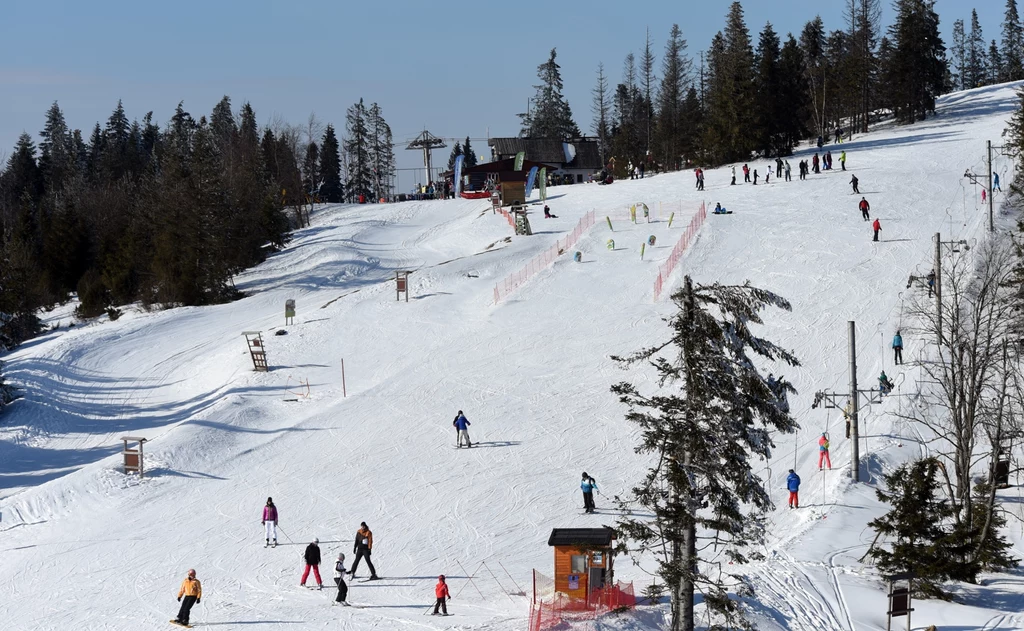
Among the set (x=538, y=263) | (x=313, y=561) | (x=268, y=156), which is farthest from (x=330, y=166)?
(x=313, y=561)

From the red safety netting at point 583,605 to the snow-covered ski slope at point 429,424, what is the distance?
1.46 feet

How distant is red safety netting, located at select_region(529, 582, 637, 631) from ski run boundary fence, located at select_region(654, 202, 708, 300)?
82.3 feet

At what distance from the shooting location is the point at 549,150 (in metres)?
93.9

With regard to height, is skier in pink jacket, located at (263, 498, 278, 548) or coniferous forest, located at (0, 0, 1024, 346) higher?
coniferous forest, located at (0, 0, 1024, 346)

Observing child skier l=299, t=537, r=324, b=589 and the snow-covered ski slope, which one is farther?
the snow-covered ski slope

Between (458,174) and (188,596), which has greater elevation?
(458,174)

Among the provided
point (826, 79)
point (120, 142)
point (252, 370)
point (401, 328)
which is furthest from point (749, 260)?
point (120, 142)

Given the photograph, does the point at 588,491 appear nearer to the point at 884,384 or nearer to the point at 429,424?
the point at 429,424

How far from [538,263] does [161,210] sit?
75.6 feet

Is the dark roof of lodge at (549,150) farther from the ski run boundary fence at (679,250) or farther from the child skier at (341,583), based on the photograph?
the child skier at (341,583)

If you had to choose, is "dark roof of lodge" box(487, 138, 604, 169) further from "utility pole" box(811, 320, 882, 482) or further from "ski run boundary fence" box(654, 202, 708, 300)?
"utility pole" box(811, 320, 882, 482)

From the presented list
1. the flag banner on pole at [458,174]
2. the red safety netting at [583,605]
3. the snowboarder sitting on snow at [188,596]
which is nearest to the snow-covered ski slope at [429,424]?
the red safety netting at [583,605]

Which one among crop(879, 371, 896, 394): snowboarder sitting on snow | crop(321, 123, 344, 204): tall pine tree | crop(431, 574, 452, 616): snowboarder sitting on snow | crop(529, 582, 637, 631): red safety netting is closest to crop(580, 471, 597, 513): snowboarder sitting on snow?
crop(529, 582, 637, 631): red safety netting

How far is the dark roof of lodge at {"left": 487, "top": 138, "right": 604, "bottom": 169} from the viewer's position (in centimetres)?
9325
